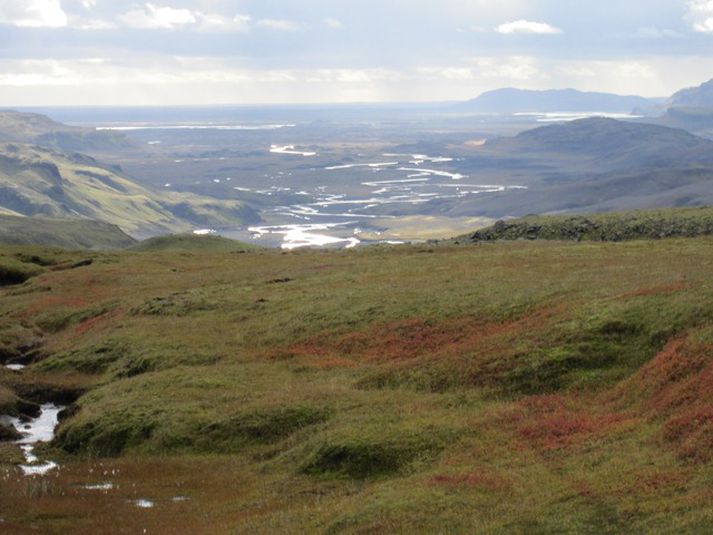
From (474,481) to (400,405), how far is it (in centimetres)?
1251

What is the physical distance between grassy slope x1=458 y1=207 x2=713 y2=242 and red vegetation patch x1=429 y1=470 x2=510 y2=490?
105702 millimetres

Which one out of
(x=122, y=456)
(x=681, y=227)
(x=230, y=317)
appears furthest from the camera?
(x=681, y=227)

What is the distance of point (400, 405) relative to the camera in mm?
43562

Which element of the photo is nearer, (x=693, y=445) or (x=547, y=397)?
(x=693, y=445)

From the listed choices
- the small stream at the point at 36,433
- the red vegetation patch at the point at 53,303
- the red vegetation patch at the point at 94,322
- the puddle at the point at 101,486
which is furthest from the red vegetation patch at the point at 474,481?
the red vegetation patch at the point at 53,303

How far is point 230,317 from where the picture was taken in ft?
244

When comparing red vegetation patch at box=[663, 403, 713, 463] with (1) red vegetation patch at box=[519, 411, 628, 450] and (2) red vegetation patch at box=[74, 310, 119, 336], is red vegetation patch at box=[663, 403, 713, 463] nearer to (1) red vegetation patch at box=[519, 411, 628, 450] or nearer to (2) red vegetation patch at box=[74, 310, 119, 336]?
(1) red vegetation patch at box=[519, 411, 628, 450]

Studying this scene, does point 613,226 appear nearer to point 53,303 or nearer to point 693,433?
point 53,303

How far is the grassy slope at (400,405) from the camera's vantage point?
1160 inches

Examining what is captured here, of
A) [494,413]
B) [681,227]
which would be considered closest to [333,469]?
[494,413]

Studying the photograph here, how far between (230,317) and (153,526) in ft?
143

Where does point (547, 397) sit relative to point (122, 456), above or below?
above

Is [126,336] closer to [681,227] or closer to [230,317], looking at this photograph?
[230,317]

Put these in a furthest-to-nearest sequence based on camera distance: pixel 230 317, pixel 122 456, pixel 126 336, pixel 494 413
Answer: pixel 230 317 < pixel 126 336 < pixel 122 456 < pixel 494 413
